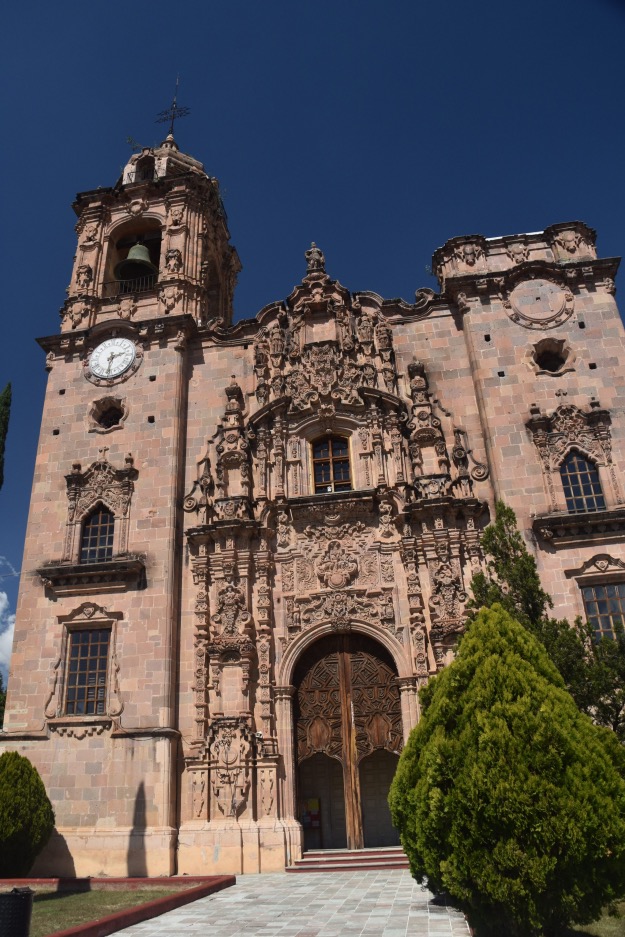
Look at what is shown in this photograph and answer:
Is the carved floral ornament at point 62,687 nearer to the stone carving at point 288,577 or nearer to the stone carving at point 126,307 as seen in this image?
the stone carving at point 288,577

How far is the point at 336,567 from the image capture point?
61.9ft

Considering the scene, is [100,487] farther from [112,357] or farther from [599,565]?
[599,565]

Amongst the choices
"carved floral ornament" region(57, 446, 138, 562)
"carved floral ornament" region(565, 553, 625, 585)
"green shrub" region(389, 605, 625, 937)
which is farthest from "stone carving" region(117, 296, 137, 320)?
"green shrub" region(389, 605, 625, 937)

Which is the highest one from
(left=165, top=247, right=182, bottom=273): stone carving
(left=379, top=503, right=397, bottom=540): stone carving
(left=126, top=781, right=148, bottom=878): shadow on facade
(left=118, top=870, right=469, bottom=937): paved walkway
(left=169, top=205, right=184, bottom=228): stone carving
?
(left=169, top=205, right=184, bottom=228): stone carving

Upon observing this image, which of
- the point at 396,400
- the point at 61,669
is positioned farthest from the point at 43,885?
the point at 396,400

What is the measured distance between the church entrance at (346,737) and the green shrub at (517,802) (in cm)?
→ 862

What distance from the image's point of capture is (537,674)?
8656mm

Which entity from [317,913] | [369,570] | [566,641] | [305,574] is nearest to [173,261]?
[305,574]

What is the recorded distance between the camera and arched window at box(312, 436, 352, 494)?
66.9 ft

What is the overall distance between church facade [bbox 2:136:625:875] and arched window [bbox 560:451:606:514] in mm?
59

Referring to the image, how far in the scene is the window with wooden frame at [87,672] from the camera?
18.3 meters

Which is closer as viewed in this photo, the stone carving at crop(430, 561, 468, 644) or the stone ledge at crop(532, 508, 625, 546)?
the stone carving at crop(430, 561, 468, 644)

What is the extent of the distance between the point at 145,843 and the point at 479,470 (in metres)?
12.2

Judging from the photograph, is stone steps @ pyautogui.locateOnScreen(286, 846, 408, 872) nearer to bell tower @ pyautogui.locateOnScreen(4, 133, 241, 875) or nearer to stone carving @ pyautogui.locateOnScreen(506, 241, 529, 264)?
bell tower @ pyautogui.locateOnScreen(4, 133, 241, 875)
